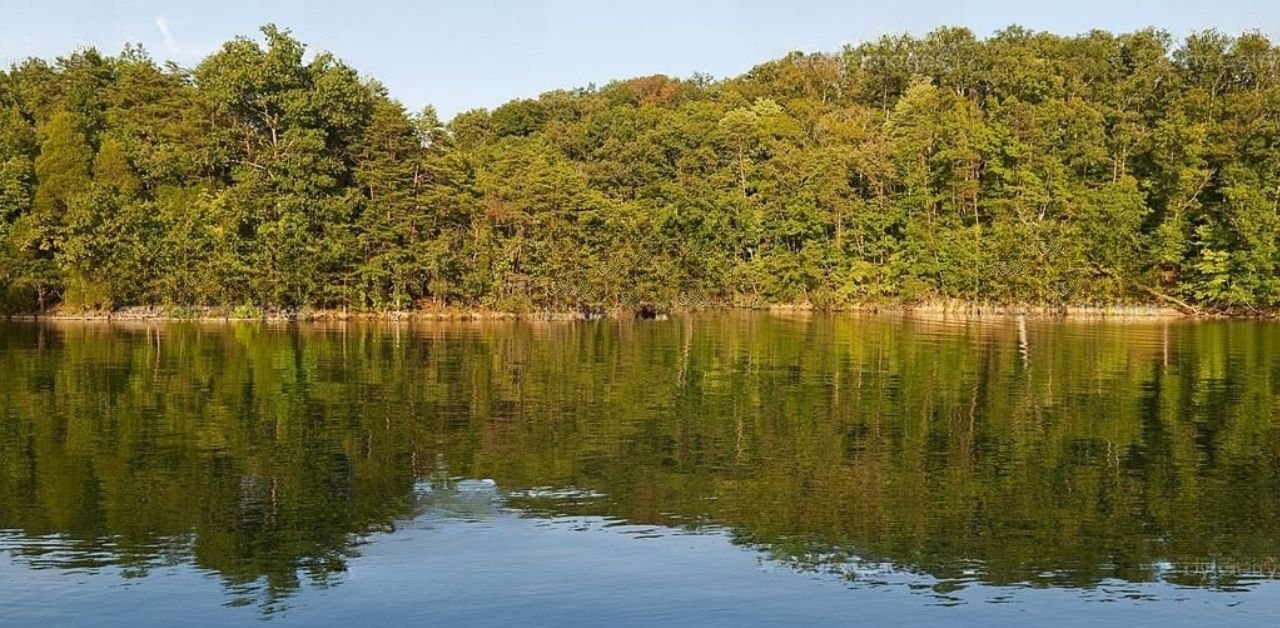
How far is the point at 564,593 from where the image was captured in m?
13.6

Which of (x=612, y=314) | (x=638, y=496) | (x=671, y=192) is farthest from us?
(x=671, y=192)

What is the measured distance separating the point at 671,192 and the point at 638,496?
251 feet

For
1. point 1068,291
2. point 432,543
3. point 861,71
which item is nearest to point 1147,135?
point 1068,291

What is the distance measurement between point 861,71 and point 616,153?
25.3 metres

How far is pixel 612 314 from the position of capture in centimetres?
7431

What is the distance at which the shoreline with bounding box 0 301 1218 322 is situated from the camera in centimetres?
6944

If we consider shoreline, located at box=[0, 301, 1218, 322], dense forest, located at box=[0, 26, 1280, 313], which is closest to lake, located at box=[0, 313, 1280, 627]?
shoreline, located at box=[0, 301, 1218, 322]

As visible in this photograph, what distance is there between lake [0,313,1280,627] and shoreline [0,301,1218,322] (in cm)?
3276

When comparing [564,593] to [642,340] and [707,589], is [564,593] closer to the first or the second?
[707,589]

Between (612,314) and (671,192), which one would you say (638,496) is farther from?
(671,192)

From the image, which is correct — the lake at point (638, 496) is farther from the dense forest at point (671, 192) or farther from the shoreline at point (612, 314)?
the dense forest at point (671, 192)

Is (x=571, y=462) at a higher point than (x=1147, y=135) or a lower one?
lower

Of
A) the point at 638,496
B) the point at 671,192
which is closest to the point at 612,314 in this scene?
the point at 671,192

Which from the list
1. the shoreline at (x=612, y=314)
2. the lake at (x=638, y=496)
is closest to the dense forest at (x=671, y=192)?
the shoreline at (x=612, y=314)
